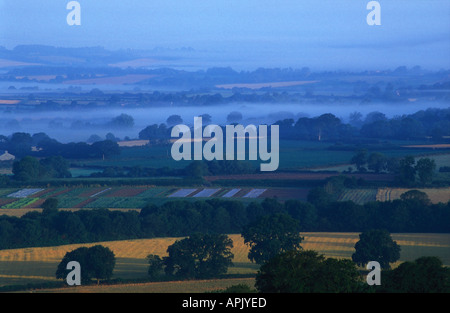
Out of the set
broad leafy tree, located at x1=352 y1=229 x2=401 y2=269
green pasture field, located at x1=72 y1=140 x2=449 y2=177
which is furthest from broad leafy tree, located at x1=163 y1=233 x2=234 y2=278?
green pasture field, located at x1=72 y1=140 x2=449 y2=177

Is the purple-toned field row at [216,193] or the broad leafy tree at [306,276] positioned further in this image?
the purple-toned field row at [216,193]

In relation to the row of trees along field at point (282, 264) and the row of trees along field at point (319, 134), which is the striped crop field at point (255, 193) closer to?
the row of trees along field at point (282, 264)

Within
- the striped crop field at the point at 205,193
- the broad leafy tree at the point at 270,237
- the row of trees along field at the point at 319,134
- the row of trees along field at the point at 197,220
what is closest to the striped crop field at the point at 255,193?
the striped crop field at the point at 205,193

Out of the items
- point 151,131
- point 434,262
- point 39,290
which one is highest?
point 151,131

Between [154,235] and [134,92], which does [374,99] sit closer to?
[134,92]

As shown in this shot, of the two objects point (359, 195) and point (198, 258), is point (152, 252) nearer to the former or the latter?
point (198, 258)

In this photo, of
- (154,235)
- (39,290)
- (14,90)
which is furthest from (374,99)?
(39,290)

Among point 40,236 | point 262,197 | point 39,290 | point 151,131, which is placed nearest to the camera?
point 39,290
